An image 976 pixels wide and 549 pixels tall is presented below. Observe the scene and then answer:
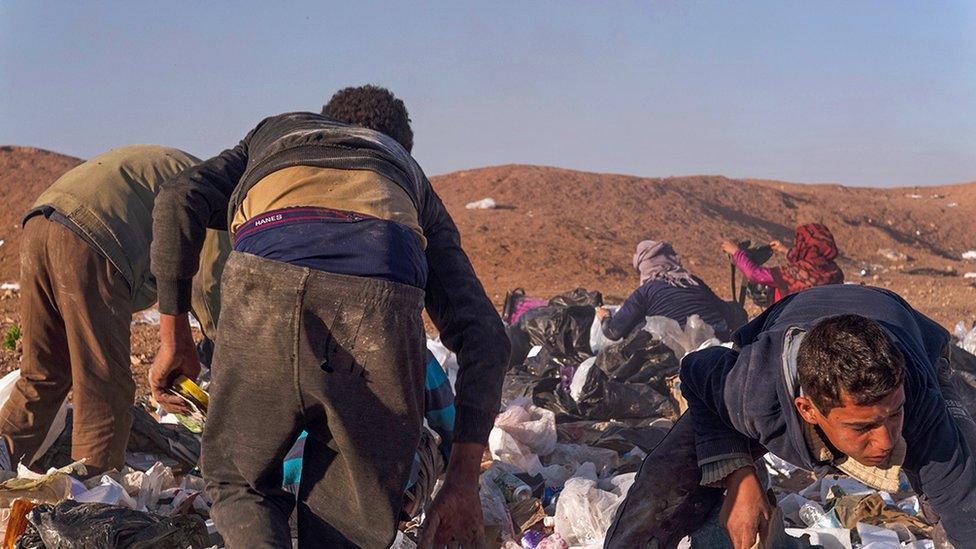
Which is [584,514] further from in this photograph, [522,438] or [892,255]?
[892,255]

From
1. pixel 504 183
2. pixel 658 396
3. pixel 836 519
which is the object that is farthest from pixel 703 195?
pixel 836 519

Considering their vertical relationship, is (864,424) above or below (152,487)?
above

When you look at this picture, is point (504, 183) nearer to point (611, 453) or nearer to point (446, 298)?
point (611, 453)

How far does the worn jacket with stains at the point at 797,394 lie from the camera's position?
8.25 feet

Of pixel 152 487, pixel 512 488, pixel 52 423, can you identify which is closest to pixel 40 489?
pixel 152 487

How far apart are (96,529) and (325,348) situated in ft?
3.90

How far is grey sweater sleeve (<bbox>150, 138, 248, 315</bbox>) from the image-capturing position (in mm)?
2637

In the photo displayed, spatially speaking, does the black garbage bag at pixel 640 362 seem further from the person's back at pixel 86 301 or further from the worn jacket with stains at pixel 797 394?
the worn jacket with stains at pixel 797 394

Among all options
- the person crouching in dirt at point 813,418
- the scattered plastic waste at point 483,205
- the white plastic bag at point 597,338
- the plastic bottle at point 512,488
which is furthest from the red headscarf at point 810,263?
the scattered plastic waste at point 483,205

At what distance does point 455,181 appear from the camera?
845 inches

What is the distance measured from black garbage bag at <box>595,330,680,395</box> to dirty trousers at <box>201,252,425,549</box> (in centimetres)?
395

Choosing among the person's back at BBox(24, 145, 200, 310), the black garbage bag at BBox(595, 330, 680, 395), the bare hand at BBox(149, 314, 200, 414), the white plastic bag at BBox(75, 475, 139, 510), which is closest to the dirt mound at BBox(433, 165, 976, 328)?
the black garbage bag at BBox(595, 330, 680, 395)

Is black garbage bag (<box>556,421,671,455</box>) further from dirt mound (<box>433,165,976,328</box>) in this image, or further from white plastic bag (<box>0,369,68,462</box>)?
dirt mound (<box>433,165,976,328</box>)

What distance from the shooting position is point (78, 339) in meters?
3.83
